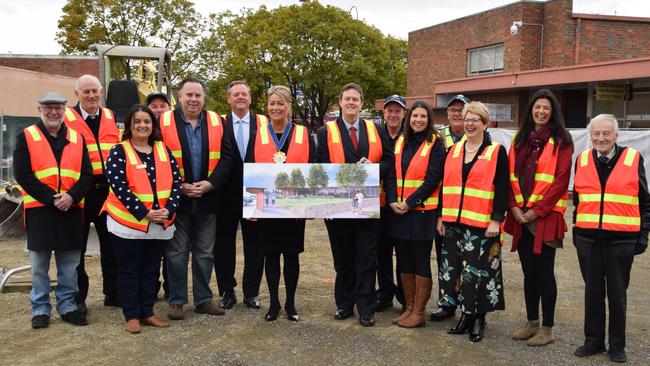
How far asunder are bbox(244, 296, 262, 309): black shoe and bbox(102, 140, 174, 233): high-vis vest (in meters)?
1.27

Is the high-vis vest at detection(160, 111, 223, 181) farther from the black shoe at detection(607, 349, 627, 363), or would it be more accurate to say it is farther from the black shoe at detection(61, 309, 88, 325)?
the black shoe at detection(607, 349, 627, 363)

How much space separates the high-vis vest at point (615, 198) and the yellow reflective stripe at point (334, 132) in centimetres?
205

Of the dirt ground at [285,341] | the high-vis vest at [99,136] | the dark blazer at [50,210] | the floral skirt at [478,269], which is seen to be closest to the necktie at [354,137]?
the floral skirt at [478,269]

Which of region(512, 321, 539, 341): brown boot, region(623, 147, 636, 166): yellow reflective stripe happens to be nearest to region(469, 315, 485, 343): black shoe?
region(512, 321, 539, 341): brown boot

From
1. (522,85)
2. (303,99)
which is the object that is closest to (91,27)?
(303,99)

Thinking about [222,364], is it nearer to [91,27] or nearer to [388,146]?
[388,146]

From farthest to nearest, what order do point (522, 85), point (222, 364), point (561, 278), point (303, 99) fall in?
point (303, 99) → point (522, 85) → point (561, 278) → point (222, 364)

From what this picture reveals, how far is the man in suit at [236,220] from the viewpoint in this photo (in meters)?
5.63

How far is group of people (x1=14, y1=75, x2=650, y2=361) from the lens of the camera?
184 inches

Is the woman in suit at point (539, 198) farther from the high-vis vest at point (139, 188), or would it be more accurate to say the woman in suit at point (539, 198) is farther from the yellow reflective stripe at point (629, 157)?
the high-vis vest at point (139, 188)

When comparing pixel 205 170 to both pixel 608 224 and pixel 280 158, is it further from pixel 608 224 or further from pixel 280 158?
pixel 608 224

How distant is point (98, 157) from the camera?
5.49 meters

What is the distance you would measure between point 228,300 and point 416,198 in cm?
216

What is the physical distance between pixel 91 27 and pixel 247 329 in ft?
106
